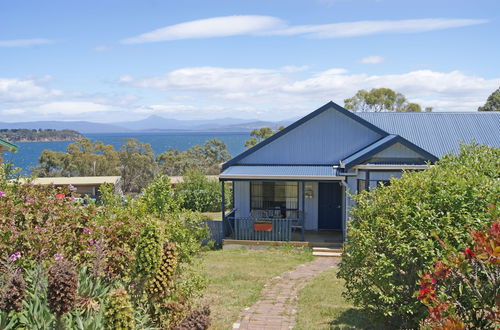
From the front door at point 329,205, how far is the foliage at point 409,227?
461 inches

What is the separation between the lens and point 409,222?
7.44 meters

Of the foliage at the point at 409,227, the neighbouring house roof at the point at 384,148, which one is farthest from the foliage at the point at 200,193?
the foliage at the point at 409,227

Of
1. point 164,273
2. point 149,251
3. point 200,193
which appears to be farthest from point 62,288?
point 200,193

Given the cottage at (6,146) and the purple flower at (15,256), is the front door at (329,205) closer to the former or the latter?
the cottage at (6,146)

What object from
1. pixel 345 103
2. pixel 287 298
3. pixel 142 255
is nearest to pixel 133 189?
pixel 345 103

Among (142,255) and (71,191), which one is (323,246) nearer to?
(71,191)

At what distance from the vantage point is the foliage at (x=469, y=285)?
4.66 metres

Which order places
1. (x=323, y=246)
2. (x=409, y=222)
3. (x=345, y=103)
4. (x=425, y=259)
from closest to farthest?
(x=425, y=259) → (x=409, y=222) → (x=323, y=246) → (x=345, y=103)

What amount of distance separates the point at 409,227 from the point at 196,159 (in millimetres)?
59314

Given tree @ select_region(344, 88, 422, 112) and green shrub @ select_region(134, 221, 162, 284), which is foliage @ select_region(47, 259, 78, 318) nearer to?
green shrub @ select_region(134, 221, 162, 284)

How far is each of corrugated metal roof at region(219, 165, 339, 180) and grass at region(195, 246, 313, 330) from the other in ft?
8.72

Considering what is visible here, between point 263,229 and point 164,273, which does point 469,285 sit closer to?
point 164,273

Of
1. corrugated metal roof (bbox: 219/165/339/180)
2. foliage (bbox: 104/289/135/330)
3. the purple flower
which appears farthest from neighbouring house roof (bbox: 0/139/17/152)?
A: foliage (bbox: 104/289/135/330)

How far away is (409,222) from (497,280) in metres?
2.17
